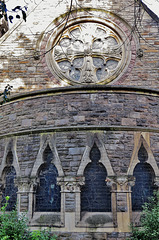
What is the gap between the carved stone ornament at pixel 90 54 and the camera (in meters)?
9.35

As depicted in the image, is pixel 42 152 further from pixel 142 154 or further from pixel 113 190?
pixel 142 154

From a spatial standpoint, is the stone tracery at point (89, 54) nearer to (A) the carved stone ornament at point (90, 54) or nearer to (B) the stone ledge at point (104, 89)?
(A) the carved stone ornament at point (90, 54)

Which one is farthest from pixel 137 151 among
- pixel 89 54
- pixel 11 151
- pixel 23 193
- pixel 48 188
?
pixel 89 54

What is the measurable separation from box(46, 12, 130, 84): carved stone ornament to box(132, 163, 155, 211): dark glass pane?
148 inches

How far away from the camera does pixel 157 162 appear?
20.6ft

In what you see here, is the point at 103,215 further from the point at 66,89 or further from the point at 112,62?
the point at 112,62

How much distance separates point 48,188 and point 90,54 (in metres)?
5.04

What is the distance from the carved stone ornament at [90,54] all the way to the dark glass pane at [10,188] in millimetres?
3649

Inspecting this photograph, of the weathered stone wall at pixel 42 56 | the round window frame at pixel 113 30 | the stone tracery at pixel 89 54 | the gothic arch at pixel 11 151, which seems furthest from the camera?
the stone tracery at pixel 89 54

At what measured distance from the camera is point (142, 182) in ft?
20.5

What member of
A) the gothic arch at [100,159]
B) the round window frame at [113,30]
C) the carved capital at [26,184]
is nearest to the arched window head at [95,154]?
the gothic arch at [100,159]

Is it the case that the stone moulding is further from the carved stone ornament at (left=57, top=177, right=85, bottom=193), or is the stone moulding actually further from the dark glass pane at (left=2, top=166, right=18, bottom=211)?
the carved stone ornament at (left=57, top=177, right=85, bottom=193)

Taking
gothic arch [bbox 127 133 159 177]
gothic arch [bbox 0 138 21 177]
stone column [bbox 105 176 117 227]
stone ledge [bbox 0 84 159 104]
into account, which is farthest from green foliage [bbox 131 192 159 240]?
gothic arch [bbox 0 138 21 177]

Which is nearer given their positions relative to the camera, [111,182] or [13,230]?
[13,230]
